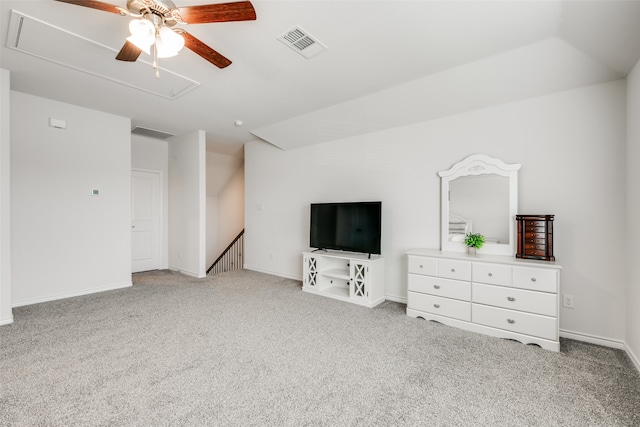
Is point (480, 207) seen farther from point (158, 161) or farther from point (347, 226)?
point (158, 161)

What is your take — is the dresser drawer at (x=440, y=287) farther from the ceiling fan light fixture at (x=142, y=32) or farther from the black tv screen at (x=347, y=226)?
the ceiling fan light fixture at (x=142, y=32)

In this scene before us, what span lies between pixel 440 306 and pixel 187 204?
4423 mm

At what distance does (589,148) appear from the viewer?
2.54 metres

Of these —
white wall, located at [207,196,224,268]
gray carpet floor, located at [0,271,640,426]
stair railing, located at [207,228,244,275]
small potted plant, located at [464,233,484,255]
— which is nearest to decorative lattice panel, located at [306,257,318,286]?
gray carpet floor, located at [0,271,640,426]

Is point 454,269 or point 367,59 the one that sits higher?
point 367,59

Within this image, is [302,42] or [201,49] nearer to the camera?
[201,49]

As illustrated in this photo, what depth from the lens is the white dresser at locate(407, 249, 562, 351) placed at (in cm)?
238

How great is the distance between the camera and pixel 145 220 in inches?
211

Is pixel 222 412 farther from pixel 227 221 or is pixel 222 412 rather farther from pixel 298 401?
pixel 227 221

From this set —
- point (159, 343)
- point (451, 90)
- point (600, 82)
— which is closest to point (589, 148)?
point (600, 82)

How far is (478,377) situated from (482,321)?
0.85 metres

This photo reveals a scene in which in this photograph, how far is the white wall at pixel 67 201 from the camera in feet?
11.3

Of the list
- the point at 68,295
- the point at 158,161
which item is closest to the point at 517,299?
the point at 68,295

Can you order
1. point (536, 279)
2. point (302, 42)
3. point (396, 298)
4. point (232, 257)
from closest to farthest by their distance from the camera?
point (302, 42)
point (536, 279)
point (396, 298)
point (232, 257)
